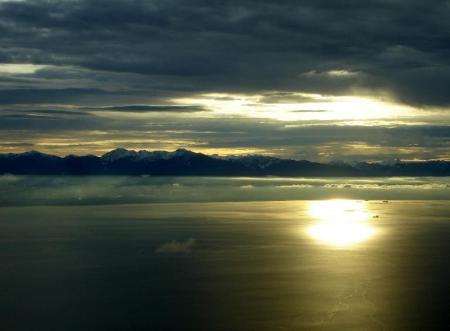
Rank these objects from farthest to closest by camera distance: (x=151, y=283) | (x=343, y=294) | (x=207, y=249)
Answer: (x=207, y=249) → (x=151, y=283) → (x=343, y=294)

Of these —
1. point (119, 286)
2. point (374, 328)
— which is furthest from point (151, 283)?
point (374, 328)

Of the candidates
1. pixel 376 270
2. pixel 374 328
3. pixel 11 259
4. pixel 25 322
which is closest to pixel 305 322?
pixel 374 328

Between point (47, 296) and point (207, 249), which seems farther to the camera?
point (207, 249)

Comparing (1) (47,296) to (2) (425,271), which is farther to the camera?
(2) (425,271)

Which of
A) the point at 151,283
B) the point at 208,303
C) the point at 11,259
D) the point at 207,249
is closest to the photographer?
the point at 208,303

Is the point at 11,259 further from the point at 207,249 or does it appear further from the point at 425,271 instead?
the point at 425,271

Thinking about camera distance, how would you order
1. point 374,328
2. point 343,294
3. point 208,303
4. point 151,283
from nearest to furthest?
point 374,328
point 208,303
point 343,294
point 151,283

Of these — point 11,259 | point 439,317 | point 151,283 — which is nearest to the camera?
point 439,317

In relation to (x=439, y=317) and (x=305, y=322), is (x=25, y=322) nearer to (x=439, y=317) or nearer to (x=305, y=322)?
(x=305, y=322)
